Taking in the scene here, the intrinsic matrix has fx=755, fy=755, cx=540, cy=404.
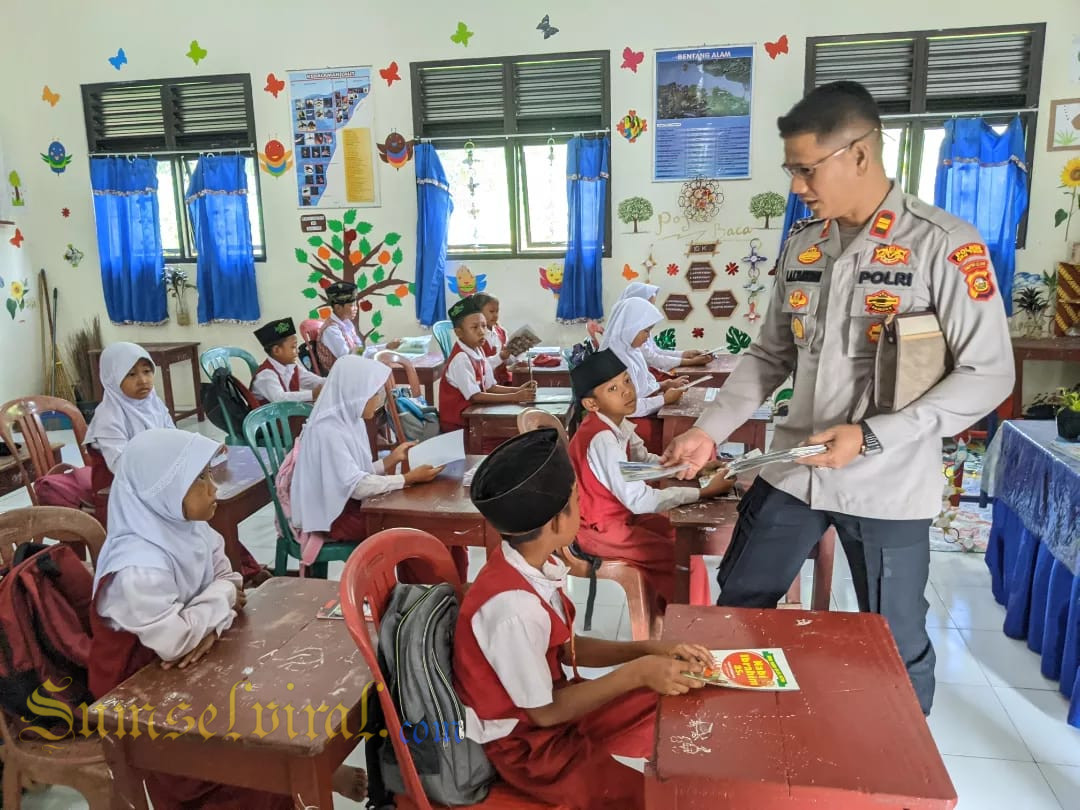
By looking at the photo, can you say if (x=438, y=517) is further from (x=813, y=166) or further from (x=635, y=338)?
(x=635, y=338)

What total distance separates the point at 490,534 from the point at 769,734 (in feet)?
3.84

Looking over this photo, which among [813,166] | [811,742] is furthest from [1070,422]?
[811,742]

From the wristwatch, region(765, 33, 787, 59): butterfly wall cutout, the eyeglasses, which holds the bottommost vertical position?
the wristwatch

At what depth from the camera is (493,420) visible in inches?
125

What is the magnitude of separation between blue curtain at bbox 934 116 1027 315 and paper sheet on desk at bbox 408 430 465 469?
4202 mm

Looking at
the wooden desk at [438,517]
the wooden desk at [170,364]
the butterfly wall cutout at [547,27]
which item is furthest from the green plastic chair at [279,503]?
the butterfly wall cutout at [547,27]

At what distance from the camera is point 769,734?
1.02 metres

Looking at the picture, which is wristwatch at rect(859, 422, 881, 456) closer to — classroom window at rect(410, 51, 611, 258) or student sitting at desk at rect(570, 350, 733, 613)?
student sitting at desk at rect(570, 350, 733, 613)

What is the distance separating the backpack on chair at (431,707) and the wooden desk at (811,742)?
1.12ft

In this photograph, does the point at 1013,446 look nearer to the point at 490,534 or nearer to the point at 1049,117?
the point at 490,534

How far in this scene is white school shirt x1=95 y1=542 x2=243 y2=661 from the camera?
1.37 meters

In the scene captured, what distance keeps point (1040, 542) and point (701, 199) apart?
3.71 meters

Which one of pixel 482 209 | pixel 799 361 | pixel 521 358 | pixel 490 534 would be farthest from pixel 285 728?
pixel 482 209

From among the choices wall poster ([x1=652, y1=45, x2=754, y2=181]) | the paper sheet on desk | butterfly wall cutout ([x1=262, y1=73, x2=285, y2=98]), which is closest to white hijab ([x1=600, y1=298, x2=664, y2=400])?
the paper sheet on desk
